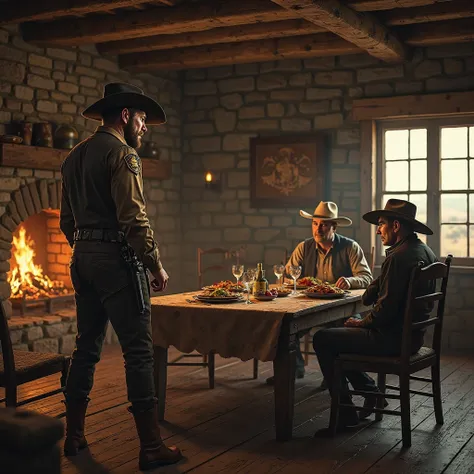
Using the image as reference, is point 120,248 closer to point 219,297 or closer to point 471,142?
point 219,297

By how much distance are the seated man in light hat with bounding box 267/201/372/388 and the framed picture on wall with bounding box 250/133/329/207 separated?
5.97ft


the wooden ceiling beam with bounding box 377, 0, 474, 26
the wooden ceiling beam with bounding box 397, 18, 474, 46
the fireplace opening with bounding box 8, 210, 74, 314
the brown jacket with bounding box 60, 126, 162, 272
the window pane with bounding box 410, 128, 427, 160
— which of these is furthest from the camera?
the window pane with bounding box 410, 128, 427, 160

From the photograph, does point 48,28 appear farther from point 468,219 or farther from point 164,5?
point 468,219

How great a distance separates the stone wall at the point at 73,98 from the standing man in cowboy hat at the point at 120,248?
9.17ft

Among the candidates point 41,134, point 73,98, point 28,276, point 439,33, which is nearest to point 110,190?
point 41,134

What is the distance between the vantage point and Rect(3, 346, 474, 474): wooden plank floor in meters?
3.85

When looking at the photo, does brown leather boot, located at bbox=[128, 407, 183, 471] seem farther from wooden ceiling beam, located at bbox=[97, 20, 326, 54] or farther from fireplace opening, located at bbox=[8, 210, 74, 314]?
wooden ceiling beam, located at bbox=[97, 20, 326, 54]

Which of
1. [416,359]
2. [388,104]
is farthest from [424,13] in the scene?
[416,359]

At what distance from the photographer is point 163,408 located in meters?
4.75

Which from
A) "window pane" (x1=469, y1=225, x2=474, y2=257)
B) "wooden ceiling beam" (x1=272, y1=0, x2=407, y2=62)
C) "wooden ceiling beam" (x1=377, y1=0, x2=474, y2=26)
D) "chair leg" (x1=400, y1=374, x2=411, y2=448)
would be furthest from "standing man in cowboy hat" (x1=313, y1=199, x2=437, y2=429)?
"window pane" (x1=469, y1=225, x2=474, y2=257)

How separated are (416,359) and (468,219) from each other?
3.31m

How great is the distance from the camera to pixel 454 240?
7.31 m

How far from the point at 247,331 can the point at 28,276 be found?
3.60 metres

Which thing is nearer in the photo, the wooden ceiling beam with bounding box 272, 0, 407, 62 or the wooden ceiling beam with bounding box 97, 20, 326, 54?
the wooden ceiling beam with bounding box 272, 0, 407, 62
